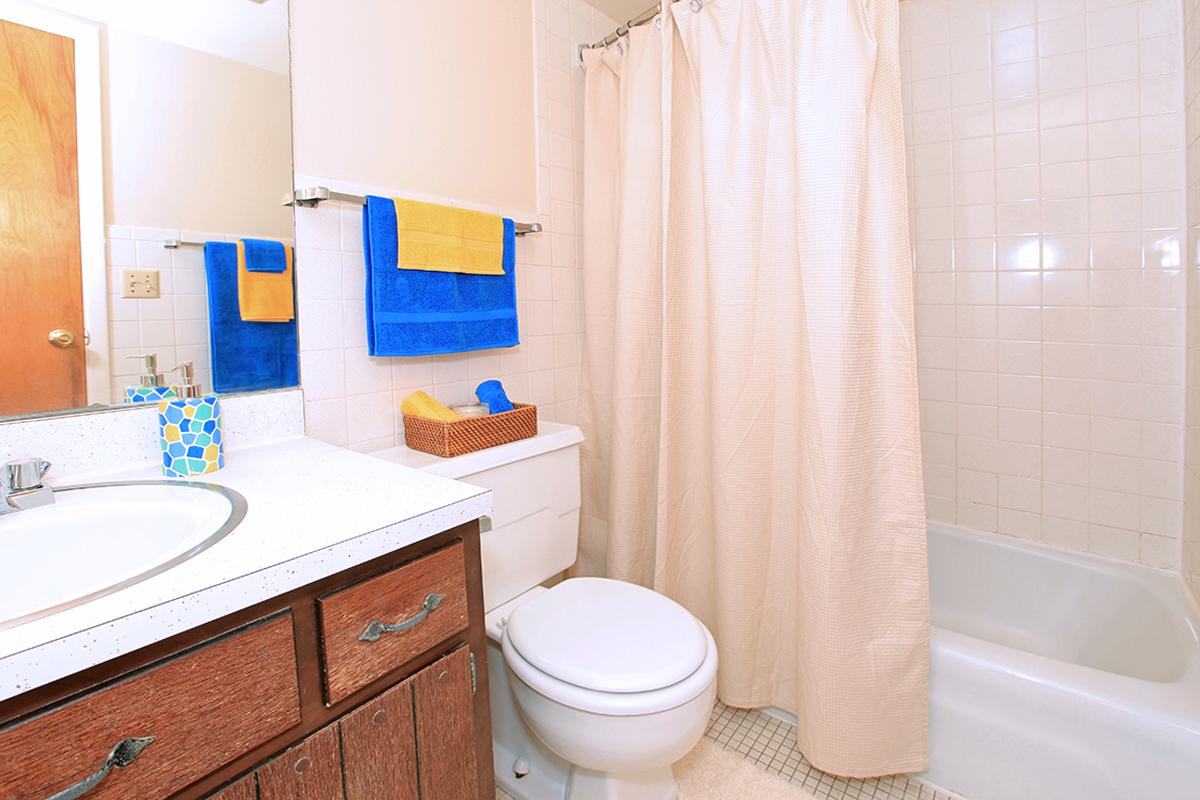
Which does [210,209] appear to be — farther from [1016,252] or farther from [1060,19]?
[1060,19]

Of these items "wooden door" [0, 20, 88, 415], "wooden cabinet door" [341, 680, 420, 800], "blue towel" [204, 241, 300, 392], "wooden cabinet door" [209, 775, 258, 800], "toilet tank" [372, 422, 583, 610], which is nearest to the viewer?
"wooden cabinet door" [209, 775, 258, 800]

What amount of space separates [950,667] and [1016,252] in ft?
4.04

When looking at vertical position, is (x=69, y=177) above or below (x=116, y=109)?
below

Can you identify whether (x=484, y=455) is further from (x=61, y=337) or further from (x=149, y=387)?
(x=61, y=337)

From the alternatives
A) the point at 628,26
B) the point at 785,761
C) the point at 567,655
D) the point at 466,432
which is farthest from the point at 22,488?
the point at 628,26

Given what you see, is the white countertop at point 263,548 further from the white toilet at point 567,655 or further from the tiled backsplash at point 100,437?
the white toilet at point 567,655

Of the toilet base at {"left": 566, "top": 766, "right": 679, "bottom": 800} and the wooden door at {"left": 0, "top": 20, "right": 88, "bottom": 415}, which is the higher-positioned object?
the wooden door at {"left": 0, "top": 20, "right": 88, "bottom": 415}

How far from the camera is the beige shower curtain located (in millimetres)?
1281

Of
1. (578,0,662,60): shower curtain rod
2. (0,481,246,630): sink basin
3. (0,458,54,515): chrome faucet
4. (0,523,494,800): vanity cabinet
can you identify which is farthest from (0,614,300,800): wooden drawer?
(578,0,662,60): shower curtain rod

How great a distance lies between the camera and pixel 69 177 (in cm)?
98

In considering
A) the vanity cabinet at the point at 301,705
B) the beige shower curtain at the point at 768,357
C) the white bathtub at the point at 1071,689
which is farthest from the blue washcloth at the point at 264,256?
the white bathtub at the point at 1071,689

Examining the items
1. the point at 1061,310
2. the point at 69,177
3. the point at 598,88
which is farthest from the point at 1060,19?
the point at 69,177

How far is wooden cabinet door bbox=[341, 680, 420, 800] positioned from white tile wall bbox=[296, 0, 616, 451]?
743 mm

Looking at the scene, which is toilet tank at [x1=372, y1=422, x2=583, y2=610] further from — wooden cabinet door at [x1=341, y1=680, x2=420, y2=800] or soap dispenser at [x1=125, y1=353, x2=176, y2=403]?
wooden cabinet door at [x1=341, y1=680, x2=420, y2=800]
